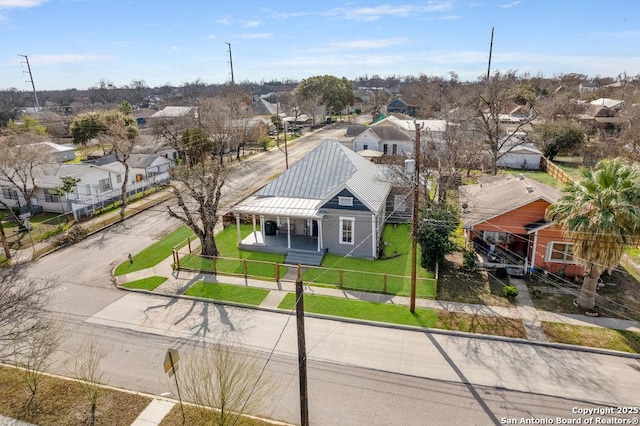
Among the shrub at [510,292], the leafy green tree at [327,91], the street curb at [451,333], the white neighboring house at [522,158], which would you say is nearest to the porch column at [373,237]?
the street curb at [451,333]

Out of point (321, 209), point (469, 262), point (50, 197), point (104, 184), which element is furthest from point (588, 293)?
point (50, 197)

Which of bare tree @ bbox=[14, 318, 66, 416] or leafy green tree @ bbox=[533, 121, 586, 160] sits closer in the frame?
bare tree @ bbox=[14, 318, 66, 416]

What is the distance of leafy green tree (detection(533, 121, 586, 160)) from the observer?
49.8 meters

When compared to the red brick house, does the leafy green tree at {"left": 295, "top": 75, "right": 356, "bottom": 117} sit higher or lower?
higher

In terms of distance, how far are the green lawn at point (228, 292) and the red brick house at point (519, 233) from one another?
42.7 feet

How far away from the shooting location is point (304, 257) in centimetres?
2508

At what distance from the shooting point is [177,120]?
6606 centimetres

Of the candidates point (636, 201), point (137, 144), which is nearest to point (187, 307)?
point (636, 201)

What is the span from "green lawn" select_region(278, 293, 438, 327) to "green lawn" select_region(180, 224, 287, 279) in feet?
11.1

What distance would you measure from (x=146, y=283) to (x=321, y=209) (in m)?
11.0

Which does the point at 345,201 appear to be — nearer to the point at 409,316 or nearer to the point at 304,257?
the point at 304,257

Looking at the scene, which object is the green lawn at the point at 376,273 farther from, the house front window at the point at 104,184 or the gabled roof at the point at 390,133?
the gabled roof at the point at 390,133

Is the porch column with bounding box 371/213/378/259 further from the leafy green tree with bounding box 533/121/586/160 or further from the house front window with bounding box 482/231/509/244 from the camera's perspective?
the leafy green tree with bounding box 533/121/586/160

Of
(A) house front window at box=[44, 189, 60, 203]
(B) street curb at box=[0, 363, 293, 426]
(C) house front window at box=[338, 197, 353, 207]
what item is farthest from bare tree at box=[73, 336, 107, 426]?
(A) house front window at box=[44, 189, 60, 203]
